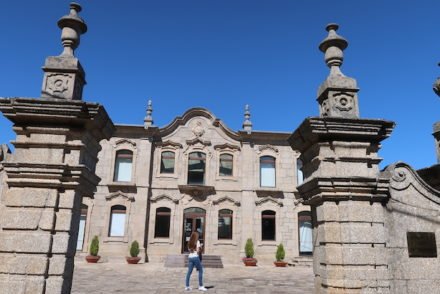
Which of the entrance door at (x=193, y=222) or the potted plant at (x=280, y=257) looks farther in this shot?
the entrance door at (x=193, y=222)

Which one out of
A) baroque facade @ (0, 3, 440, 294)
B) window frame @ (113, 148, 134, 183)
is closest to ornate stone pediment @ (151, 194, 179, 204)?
window frame @ (113, 148, 134, 183)

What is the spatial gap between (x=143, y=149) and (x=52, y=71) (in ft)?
55.2

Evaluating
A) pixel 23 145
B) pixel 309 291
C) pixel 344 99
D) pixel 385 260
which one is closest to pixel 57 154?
pixel 23 145

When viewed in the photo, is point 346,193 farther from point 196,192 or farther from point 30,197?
point 196,192

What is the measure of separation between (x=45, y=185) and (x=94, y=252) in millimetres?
16027

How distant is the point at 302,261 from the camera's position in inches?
798

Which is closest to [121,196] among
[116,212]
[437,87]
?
[116,212]

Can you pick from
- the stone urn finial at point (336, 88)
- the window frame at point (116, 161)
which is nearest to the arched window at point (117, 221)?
the window frame at point (116, 161)

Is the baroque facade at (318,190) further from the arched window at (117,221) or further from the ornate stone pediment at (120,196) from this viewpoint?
the arched window at (117,221)

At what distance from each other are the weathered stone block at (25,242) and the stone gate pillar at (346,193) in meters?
4.04

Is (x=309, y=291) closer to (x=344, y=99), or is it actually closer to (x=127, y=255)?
(x=344, y=99)

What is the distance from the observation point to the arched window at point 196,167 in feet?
73.9

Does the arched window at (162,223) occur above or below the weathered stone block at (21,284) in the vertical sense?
above

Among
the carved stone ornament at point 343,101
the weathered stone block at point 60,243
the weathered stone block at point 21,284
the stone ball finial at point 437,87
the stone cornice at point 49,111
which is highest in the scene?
the stone ball finial at point 437,87
